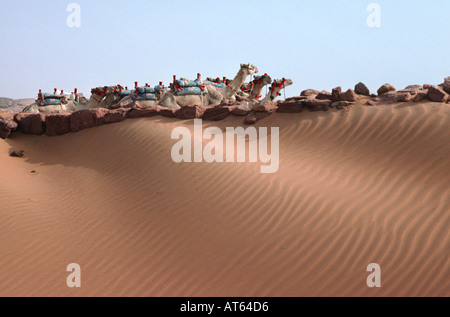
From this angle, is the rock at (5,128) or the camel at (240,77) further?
the camel at (240,77)

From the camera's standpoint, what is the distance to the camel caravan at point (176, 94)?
14.4 metres

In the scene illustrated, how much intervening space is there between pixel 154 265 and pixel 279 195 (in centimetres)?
234

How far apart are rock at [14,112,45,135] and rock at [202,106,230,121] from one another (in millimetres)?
5501

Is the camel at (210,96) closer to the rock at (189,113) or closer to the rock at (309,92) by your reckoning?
the rock at (189,113)

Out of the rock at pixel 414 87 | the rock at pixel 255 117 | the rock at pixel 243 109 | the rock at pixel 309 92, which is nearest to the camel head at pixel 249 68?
the rock at pixel 309 92

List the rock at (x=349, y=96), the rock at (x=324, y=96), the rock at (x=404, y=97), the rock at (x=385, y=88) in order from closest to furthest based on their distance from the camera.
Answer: the rock at (x=404, y=97)
the rock at (x=349, y=96)
the rock at (x=385, y=88)
the rock at (x=324, y=96)

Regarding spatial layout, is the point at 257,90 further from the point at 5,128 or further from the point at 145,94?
the point at 5,128

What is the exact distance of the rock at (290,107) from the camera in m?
10.1

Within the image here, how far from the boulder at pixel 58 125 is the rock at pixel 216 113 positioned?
4.60 meters

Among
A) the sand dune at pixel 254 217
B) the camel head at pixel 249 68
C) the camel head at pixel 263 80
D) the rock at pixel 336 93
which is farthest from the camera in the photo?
the camel head at pixel 263 80

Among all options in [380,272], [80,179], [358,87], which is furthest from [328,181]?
[80,179]

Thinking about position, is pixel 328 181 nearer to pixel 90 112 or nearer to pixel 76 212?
pixel 76 212

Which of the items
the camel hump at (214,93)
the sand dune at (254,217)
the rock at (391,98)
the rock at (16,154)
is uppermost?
the camel hump at (214,93)

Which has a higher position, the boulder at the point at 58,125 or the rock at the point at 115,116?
the rock at the point at 115,116
